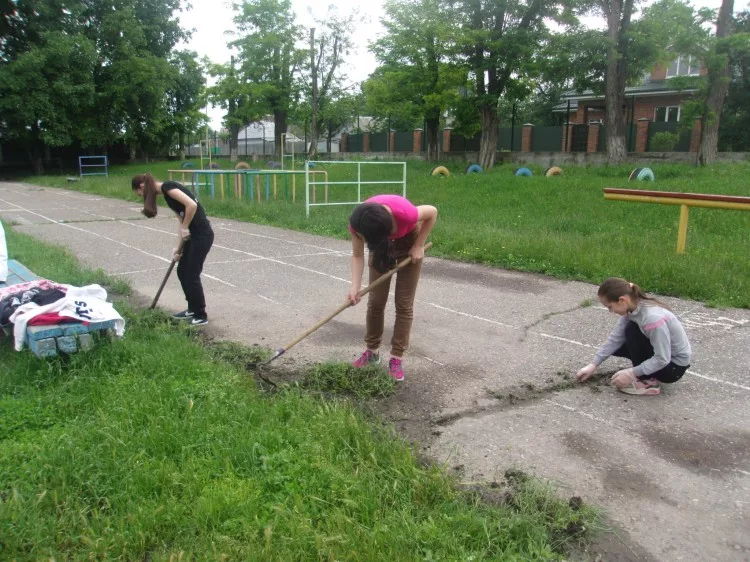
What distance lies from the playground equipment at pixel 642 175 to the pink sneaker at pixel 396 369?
13.2m

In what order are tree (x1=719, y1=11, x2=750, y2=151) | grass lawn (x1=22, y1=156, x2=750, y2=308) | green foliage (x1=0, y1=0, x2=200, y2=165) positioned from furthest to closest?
green foliage (x1=0, y1=0, x2=200, y2=165) → tree (x1=719, y1=11, x2=750, y2=151) → grass lawn (x1=22, y1=156, x2=750, y2=308)

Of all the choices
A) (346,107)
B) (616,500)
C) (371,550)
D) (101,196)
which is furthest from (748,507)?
(346,107)

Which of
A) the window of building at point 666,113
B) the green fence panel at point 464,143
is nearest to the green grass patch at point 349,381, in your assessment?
the green fence panel at point 464,143

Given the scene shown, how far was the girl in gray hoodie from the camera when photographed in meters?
4.02

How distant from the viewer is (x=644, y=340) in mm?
4148

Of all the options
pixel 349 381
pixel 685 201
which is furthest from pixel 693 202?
pixel 349 381

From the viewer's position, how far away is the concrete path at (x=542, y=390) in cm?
300

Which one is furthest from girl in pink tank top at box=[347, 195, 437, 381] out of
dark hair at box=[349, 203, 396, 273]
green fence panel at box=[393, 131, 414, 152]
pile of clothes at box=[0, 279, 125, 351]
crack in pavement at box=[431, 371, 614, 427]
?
green fence panel at box=[393, 131, 414, 152]

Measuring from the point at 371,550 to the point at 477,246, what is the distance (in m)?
7.26

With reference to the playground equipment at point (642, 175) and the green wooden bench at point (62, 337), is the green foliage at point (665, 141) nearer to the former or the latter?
the playground equipment at point (642, 175)

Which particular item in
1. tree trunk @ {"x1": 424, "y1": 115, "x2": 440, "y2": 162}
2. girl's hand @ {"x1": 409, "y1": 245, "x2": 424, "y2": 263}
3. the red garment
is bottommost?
the red garment

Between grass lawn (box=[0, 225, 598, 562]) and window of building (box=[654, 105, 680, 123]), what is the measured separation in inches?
1323

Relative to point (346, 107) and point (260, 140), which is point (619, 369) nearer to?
point (346, 107)

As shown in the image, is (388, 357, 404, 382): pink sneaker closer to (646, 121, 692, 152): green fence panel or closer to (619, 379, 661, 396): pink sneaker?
(619, 379, 661, 396): pink sneaker
